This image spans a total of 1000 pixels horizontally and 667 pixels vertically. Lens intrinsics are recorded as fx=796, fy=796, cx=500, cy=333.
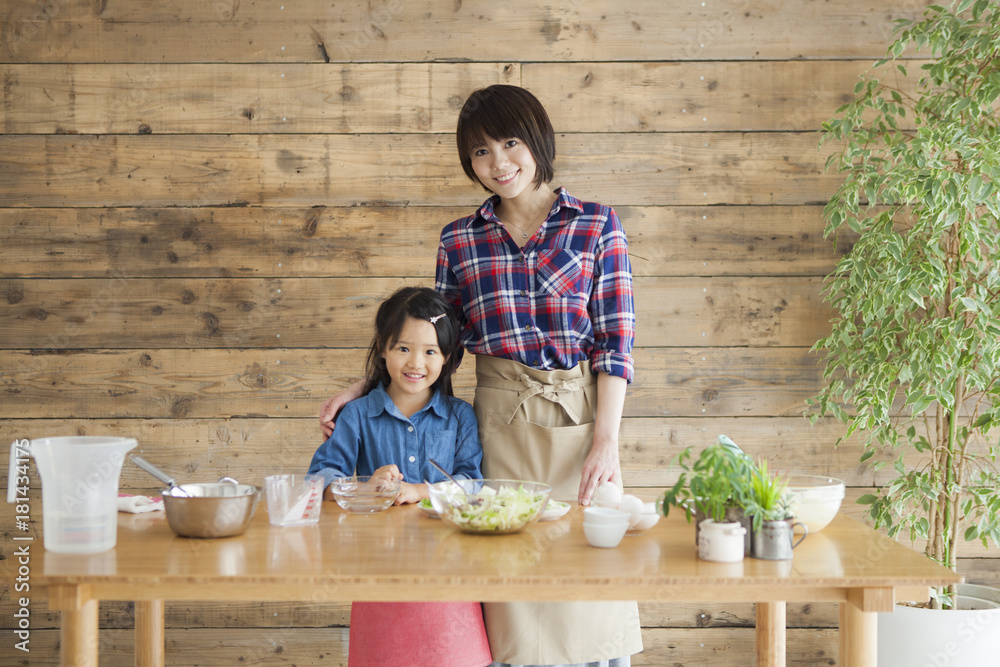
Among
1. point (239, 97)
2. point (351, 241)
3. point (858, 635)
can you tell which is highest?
point (239, 97)

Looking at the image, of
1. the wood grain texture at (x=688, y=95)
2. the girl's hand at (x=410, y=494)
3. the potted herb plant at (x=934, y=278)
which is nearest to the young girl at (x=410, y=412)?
the girl's hand at (x=410, y=494)

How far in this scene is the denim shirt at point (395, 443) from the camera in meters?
1.67

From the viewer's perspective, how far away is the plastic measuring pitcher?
1125mm

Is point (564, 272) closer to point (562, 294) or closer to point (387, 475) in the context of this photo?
point (562, 294)

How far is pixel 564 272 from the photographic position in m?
1.70

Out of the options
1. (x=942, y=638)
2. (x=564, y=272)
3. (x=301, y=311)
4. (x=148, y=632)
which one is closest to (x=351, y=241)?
(x=301, y=311)

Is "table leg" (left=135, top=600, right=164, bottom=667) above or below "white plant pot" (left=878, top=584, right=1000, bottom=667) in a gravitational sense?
above

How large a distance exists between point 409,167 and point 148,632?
4.58ft

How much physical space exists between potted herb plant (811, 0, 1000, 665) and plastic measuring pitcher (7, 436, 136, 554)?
171cm

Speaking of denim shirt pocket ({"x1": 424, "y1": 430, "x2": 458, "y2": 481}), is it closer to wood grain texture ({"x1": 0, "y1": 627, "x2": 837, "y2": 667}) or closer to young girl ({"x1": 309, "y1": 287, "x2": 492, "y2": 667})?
young girl ({"x1": 309, "y1": 287, "x2": 492, "y2": 667})

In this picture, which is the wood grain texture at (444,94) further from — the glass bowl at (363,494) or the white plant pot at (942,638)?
the white plant pot at (942,638)

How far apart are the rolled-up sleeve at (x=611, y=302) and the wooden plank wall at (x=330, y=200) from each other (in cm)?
63

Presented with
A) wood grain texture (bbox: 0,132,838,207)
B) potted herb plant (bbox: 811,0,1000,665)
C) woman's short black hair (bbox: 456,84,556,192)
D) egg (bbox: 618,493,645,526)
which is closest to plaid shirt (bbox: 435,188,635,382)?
woman's short black hair (bbox: 456,84,556,192)

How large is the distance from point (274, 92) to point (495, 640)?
165 centimetres
